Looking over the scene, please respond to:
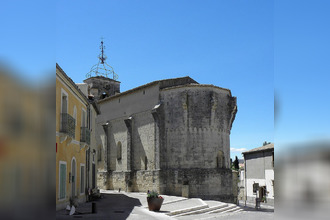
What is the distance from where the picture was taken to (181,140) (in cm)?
3169

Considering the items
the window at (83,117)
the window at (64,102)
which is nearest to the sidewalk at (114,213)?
the window at (64,102)

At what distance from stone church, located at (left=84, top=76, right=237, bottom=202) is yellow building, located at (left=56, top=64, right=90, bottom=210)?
35.6ft

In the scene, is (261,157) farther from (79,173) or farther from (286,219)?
(286,219)

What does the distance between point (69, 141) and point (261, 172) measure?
96.2 feet

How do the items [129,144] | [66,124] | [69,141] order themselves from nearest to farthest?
[66,124] → [69,141] → [129,144]

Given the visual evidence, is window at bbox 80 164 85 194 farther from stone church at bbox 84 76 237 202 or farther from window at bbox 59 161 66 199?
stone church at bbox 84 76 237 202

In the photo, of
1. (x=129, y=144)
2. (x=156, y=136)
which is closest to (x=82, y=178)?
(x=156, y=136)

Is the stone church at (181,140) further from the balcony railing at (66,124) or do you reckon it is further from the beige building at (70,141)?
the balcony railing at (66,124)

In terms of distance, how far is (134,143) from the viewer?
35.7 m

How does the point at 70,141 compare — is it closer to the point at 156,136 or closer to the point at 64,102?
the point at 64,102

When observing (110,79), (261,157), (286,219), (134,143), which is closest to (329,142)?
(286,219)

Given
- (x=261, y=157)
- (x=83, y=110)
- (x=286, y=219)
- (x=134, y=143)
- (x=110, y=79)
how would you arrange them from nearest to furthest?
1. (x=286, y=219)
2. (x=83, y=110)
3. (x=134, y=143)
4. (x=261, y=157)
5. (x=110, y=79)

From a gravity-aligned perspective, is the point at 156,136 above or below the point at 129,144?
above

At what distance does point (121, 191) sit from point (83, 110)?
16.5m
